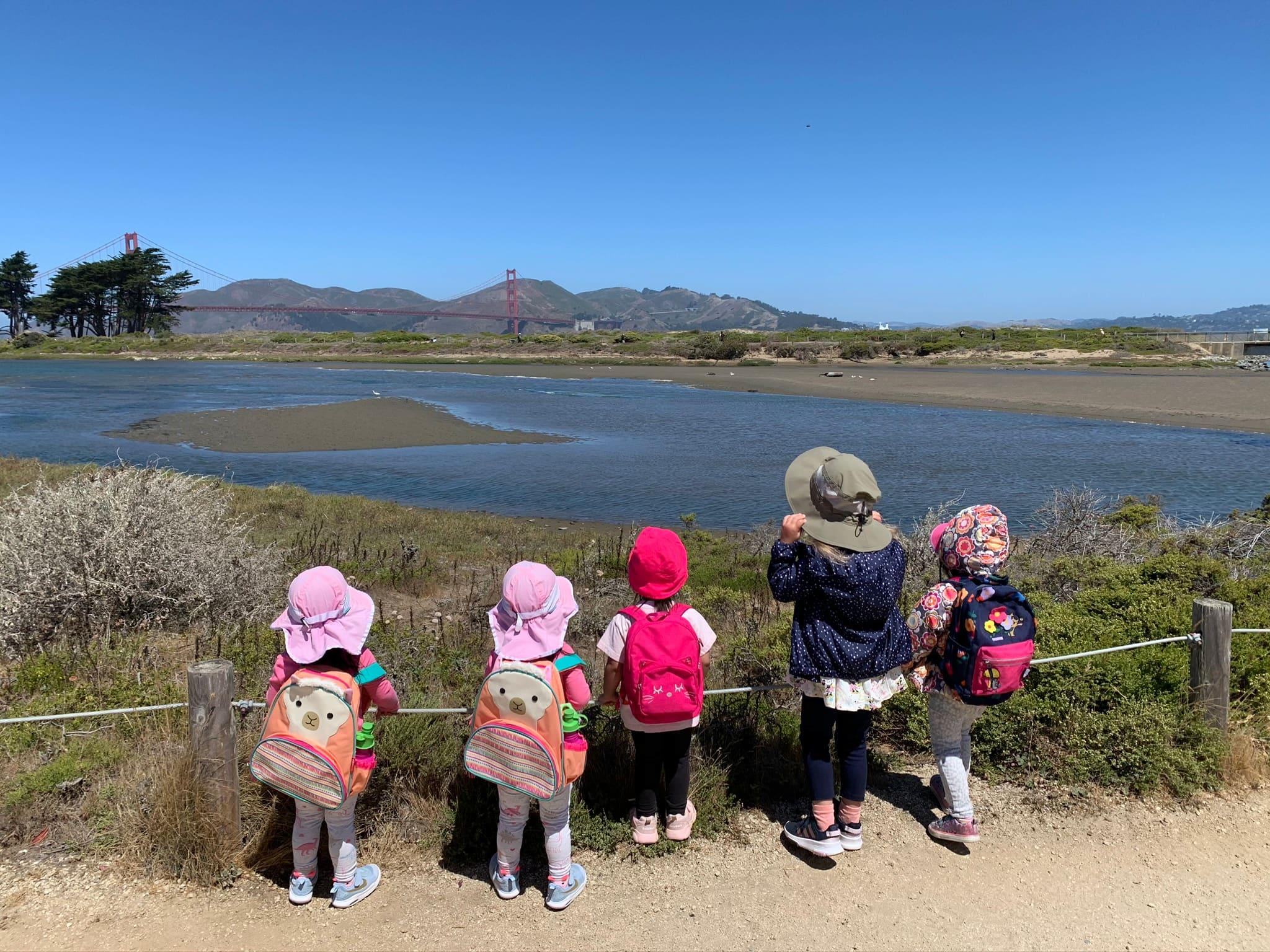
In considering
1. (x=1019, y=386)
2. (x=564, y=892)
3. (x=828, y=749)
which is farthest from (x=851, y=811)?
(x=1019, y=386)

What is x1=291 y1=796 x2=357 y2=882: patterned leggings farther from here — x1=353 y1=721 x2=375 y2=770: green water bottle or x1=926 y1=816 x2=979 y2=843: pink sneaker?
x1=926 y1=816 x2=979 y2=843: pink sneaker

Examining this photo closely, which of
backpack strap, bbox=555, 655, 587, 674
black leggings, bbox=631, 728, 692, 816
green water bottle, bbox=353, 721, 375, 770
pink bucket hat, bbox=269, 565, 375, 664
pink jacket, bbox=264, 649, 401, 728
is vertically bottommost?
black leggings, bbox=631, 728, 692, 816

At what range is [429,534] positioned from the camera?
12320mm

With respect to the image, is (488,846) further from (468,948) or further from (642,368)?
(642,368)

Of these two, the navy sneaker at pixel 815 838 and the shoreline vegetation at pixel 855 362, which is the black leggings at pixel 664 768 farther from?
the shoreline vegetation at pixel 855 362

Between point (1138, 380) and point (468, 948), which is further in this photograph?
point (1138, 380)

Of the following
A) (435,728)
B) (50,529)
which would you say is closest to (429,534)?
(50,529)

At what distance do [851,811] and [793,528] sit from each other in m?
1.34

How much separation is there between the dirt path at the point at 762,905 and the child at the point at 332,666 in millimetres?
99

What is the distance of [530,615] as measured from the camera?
3.36 metres

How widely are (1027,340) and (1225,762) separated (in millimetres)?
68165

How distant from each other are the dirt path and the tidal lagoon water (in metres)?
11.0

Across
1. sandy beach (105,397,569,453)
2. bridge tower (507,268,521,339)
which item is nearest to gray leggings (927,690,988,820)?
sandy beach (105,397,569,453)

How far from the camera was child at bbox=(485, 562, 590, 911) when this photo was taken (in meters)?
3.34
